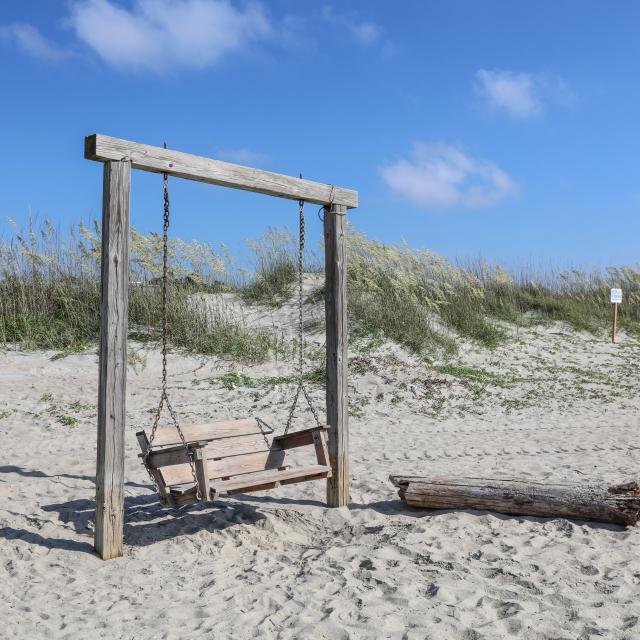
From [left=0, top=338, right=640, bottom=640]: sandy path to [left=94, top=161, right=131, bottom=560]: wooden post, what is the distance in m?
0.38

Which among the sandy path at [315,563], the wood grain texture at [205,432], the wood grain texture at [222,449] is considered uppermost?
the wood grain texture at [205,432]

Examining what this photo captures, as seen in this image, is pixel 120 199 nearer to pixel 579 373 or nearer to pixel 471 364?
pixel 471 364

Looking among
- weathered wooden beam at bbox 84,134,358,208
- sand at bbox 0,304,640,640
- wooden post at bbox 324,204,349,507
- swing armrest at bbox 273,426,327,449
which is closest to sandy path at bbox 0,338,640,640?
sand at bbox 0,304,640,640

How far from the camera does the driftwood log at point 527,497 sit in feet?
14.1

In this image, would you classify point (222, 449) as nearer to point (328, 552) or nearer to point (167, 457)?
point (167, 457)

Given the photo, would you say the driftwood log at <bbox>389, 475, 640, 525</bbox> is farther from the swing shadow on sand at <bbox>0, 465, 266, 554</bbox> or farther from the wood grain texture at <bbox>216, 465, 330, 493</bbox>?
the swing shadow on sand at <bbox>0, 465, 266, 554</bbox>

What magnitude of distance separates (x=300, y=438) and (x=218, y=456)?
1.81 feet

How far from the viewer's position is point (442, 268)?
13.9m

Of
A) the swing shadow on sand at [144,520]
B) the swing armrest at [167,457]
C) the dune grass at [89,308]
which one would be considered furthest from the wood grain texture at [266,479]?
the dune grass at [89,308]

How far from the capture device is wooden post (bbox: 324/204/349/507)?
4988 mm

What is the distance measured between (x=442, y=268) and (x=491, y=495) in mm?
9651

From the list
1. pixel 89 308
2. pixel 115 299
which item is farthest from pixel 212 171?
pixel 89 308

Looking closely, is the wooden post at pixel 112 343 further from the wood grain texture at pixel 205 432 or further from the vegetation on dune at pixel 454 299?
the vegetation on dune at pixel 454 299

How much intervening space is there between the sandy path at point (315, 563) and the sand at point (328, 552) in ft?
0.04
